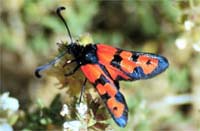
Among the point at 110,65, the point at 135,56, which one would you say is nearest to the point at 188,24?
the point at 135,56

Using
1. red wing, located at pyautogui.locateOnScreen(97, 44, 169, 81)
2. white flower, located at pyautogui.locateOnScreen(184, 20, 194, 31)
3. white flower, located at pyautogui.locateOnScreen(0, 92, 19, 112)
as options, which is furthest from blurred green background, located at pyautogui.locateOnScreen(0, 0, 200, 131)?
red wing, located at pyautogui.locateOnScreen(97, 44, 169, 81)

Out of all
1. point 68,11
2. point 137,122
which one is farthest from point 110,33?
point 137,122

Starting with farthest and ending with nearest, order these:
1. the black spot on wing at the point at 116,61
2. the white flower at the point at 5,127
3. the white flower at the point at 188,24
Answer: the white flower at the point at 188,24 → the white flower at the point at 5,127 → the black spot on wing at the point at 116,61

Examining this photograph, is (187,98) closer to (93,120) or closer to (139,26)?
(139,26)

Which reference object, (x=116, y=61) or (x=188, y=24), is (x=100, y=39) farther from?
(x=116, y=61)

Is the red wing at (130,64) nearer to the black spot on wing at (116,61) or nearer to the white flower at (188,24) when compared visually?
the black spot on wing at (116,61)

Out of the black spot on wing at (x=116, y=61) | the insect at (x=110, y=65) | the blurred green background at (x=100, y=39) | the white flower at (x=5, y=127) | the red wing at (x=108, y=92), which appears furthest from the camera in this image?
the blurred green background at (x=100, y=39)

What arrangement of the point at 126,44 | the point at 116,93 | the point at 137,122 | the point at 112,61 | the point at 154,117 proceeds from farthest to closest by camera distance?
the point at 126,44
the point at 154,117
the point at 137,122
the point at 112,61
the point at 116,93

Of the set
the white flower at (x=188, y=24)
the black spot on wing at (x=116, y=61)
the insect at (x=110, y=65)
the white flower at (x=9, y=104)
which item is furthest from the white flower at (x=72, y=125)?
the white flower at (x=188, y=24)
